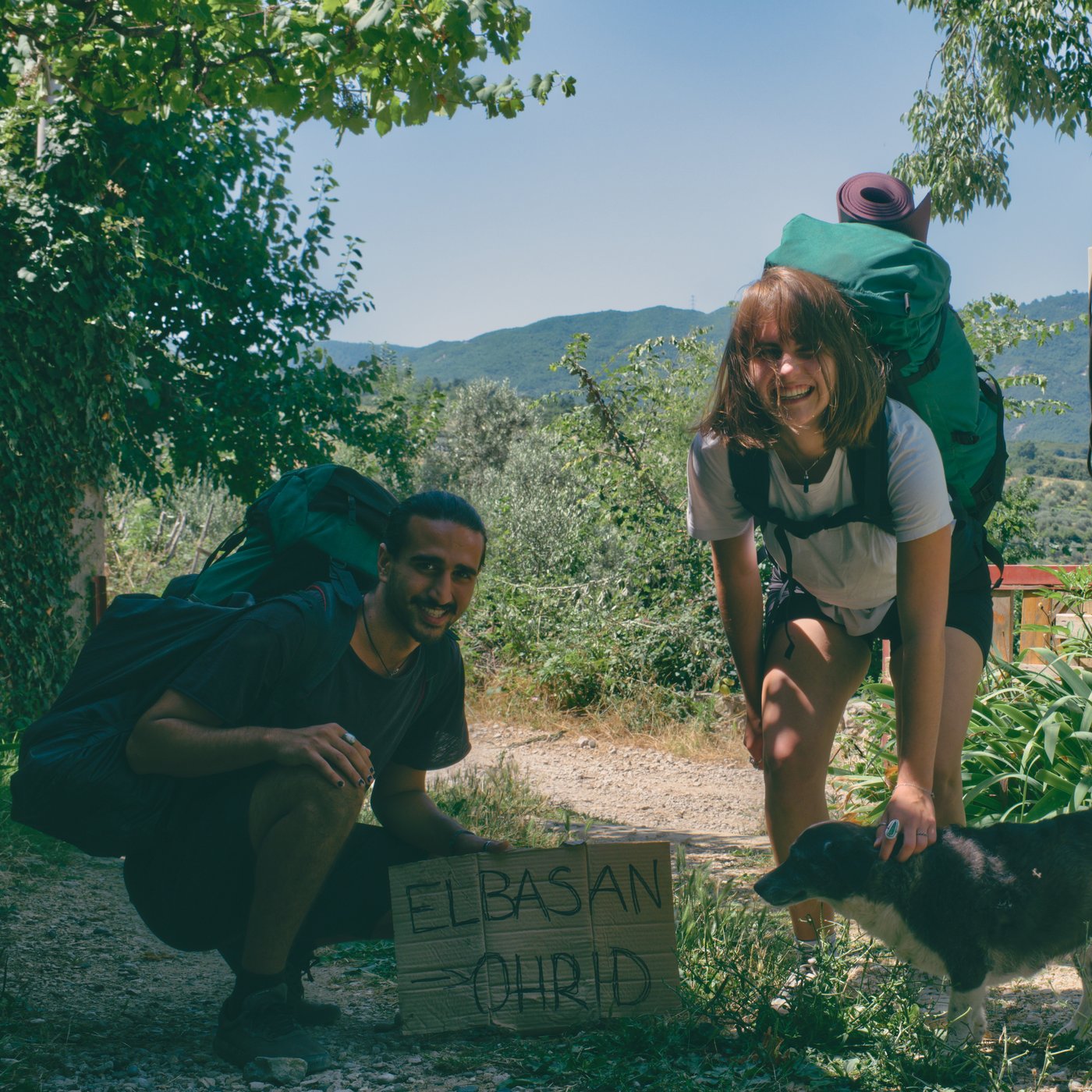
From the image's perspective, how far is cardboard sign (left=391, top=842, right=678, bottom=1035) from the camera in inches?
104

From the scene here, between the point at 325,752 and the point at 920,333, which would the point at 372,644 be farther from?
the point at 920,333

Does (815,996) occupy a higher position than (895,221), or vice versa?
(895,221)

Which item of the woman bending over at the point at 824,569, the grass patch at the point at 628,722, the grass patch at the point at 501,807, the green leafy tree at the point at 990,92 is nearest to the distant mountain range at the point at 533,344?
the green leafy tree at the point at 990,92

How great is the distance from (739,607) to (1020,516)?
33.9 ft

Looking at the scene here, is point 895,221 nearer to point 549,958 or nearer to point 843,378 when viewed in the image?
point 843,378

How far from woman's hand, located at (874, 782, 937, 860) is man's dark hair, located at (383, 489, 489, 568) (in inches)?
47.9

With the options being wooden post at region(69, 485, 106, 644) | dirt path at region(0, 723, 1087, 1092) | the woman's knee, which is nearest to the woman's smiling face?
the woman's knee

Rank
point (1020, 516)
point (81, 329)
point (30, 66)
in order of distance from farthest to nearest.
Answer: point (1020, 516), point (30, 66), point (81, 329)

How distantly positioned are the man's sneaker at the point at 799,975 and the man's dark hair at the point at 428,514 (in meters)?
1.37

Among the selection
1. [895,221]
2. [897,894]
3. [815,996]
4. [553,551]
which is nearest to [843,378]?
[895,221]

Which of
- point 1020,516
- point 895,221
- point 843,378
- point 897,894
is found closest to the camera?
point 843,378

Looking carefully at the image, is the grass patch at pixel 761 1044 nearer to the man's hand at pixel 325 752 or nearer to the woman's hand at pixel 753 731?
the woman's hand at pixel 753 731

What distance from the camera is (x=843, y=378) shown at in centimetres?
241

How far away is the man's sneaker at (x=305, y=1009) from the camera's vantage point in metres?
2.79
